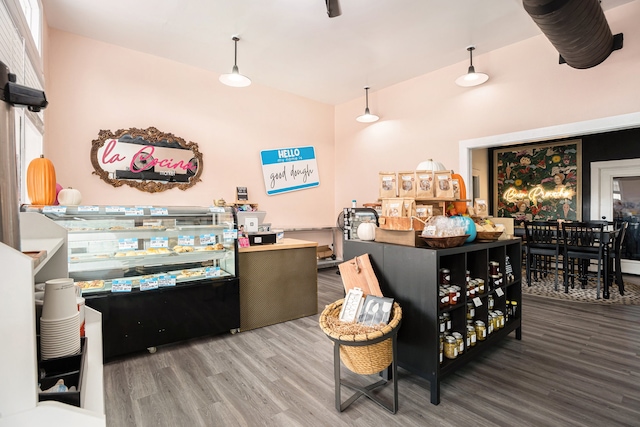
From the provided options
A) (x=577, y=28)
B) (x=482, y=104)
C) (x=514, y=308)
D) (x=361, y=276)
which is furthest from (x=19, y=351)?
(x=482, y=104)

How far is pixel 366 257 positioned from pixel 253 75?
4.40 metres

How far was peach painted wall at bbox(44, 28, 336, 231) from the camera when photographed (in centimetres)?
410

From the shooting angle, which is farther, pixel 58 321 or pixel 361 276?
pixel 361 276

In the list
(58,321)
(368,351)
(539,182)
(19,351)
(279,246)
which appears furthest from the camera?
(539,182)

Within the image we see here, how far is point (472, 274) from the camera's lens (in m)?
2.65

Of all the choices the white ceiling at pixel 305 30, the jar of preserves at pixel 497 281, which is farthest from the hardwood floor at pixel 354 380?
the white ceiling at pixel 305 30

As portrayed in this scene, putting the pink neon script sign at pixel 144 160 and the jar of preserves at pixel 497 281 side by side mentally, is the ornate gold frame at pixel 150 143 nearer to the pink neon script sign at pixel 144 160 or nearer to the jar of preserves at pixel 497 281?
the pink neon script sign at pixel 144 160

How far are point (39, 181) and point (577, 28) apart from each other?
15.2 feet

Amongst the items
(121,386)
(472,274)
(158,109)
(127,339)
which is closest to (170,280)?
(127,339)

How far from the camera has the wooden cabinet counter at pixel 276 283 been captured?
332cm

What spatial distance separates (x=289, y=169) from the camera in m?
6.34

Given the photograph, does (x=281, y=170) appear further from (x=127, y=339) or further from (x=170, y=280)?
(x=127, y=339)

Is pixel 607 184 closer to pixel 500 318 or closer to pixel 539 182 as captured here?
pixel 539 182

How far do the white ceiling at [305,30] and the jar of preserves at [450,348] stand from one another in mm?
3487
